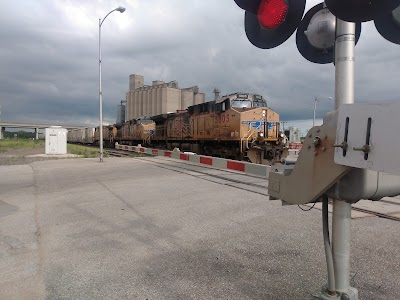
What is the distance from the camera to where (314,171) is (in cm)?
210

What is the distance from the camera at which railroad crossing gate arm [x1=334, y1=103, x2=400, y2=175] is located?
157 cm

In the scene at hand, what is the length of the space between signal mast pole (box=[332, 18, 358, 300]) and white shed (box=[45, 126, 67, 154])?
1046 inches

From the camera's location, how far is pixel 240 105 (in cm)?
1769

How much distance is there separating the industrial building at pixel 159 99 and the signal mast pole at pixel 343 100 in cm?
5192

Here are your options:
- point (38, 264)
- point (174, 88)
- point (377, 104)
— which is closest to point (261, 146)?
point (38, 264)

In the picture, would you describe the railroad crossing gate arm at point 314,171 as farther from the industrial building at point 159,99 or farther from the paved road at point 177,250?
the industrial building at point 159,99

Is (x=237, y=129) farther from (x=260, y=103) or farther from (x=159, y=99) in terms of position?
(x=159, y=99)

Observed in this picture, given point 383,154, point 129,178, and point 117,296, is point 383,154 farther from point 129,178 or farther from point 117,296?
point 129,178

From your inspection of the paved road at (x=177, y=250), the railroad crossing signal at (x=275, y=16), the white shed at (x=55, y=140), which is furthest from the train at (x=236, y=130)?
the railroad crossing signal at (x=275, y=16)

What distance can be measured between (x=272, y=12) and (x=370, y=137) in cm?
117

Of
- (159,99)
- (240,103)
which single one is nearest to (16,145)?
(159,99)

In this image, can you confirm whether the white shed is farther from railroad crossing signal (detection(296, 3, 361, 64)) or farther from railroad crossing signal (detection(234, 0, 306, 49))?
railroad crossing signal (detection(234, 0, 306, 49))

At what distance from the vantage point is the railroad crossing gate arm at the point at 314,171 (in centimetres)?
197

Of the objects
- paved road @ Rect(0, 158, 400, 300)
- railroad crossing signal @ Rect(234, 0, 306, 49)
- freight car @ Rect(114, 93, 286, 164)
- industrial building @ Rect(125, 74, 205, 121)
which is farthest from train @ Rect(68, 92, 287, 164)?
industrial building @ Rect(125, 74, 205, 121)
